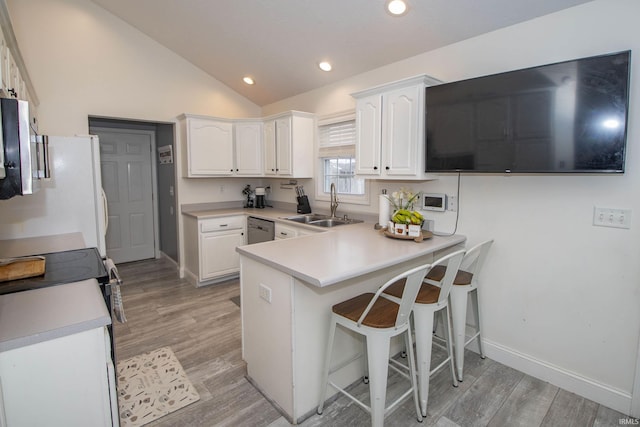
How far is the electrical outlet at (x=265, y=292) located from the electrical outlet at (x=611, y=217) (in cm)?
207

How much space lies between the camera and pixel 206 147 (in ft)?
14.1

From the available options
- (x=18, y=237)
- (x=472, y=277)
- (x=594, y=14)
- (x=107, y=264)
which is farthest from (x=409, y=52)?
(x=18, y=237)

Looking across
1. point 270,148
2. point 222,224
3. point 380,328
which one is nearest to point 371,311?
point 380,328

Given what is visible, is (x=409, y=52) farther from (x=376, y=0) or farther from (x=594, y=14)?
(x=594, y=14)

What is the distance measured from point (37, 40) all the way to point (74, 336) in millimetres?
3789

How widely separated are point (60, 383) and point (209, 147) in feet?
11.4

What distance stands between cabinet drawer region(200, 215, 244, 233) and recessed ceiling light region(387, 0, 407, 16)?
2904 mm

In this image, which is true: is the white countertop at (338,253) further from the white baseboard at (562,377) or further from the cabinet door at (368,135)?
the white baseboard at (562,377)

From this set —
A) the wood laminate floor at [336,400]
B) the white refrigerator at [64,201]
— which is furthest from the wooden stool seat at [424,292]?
the white refrigerator at [64,201]

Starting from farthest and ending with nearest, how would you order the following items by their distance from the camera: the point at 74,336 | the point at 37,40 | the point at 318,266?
the point at 37,40 < the point at 318,266 < the point at 74,336

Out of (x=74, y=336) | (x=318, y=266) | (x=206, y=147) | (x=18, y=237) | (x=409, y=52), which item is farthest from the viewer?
(x=206, y=147)

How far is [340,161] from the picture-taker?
13.0 feet

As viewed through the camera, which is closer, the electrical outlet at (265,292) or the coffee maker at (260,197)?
the electrical outlet at (265,292)

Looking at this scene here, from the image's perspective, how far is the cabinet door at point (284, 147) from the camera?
4051mm
